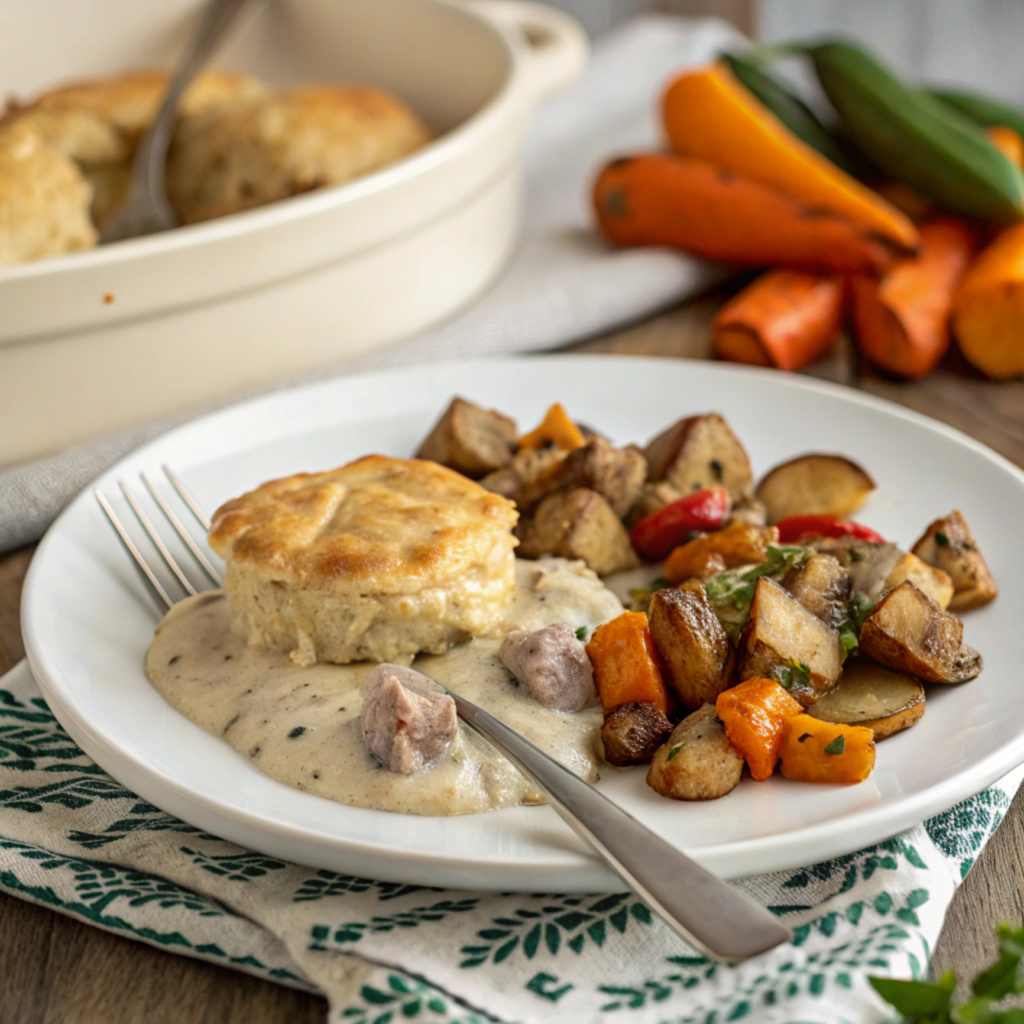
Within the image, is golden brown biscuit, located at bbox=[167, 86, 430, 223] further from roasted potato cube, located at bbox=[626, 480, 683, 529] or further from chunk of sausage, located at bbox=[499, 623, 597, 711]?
chunk of sausage, located at bbox=[499, 623, 597, 711]

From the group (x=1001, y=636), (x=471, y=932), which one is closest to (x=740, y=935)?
(x=471, y=932)

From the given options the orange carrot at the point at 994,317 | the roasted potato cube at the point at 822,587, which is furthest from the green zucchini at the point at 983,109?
the roasted potato cube at the point at 822,587

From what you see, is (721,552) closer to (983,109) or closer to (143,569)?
(143,569)

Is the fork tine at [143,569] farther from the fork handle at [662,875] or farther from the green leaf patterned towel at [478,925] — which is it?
the fork handle at [662,875]

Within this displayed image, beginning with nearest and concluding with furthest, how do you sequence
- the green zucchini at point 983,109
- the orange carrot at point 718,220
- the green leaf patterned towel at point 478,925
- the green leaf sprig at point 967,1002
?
the green leaf sprig at point 967,1002 → the green leaf patterned towel at point 478,925 → the orange carrot at point 718,220 → the green zucchini at point 983,109

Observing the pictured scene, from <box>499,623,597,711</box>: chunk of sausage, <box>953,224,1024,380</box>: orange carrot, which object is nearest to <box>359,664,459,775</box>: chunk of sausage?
<box>499,623,597,711</box>: chunk of sausage
